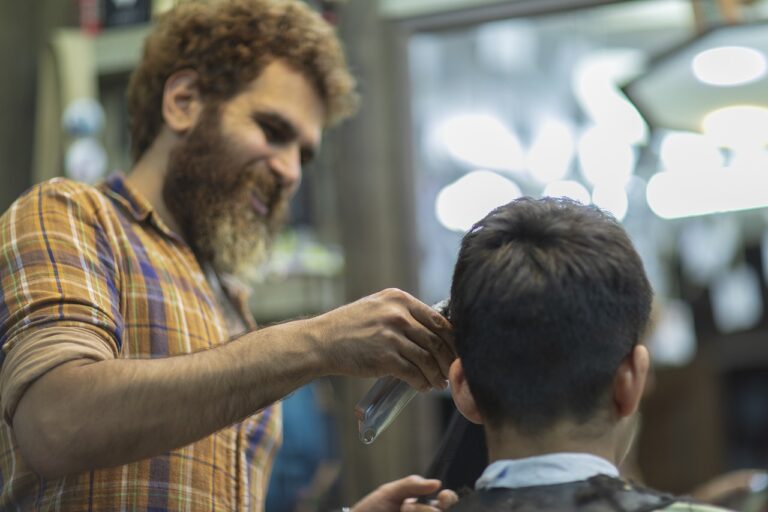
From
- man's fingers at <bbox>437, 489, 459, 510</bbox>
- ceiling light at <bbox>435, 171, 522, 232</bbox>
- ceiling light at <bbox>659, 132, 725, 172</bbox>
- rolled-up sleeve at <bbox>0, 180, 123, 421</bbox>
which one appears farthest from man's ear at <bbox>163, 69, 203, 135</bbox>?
ceiling light at <bbox>659, 132, 725, 172</bbox>

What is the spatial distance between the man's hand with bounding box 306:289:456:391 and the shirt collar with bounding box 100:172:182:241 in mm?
505

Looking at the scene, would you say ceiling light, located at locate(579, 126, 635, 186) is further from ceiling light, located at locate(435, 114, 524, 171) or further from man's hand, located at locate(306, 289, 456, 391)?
man's hand, located at locate(306, 289, 456, 391)

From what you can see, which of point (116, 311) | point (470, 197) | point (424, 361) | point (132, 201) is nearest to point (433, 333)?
point (424, 361)

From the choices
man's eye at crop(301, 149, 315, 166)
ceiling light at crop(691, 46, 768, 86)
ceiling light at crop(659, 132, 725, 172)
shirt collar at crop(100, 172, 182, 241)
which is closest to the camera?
shirt collar at crop(100, 172, 182, 241)

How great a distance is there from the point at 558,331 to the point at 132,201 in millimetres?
806

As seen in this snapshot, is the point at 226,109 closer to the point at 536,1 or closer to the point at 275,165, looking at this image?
the point at 275,165

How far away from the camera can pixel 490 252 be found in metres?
1.22

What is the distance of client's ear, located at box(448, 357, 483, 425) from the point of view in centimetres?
125

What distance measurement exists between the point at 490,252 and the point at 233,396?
0.34 m

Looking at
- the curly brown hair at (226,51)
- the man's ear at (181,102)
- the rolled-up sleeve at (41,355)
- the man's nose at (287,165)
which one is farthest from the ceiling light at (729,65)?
the rolled-up sleeve at (41,355)

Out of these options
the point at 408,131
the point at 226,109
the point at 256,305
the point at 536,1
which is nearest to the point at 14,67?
the point at 256,305

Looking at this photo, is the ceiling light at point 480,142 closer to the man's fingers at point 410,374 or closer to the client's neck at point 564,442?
the man's fingers at point 410,374

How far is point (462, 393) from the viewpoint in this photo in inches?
49.4

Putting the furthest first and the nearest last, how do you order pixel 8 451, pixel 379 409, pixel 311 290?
pixel 311 290 < pixel 8 451 < pixel 379 409
